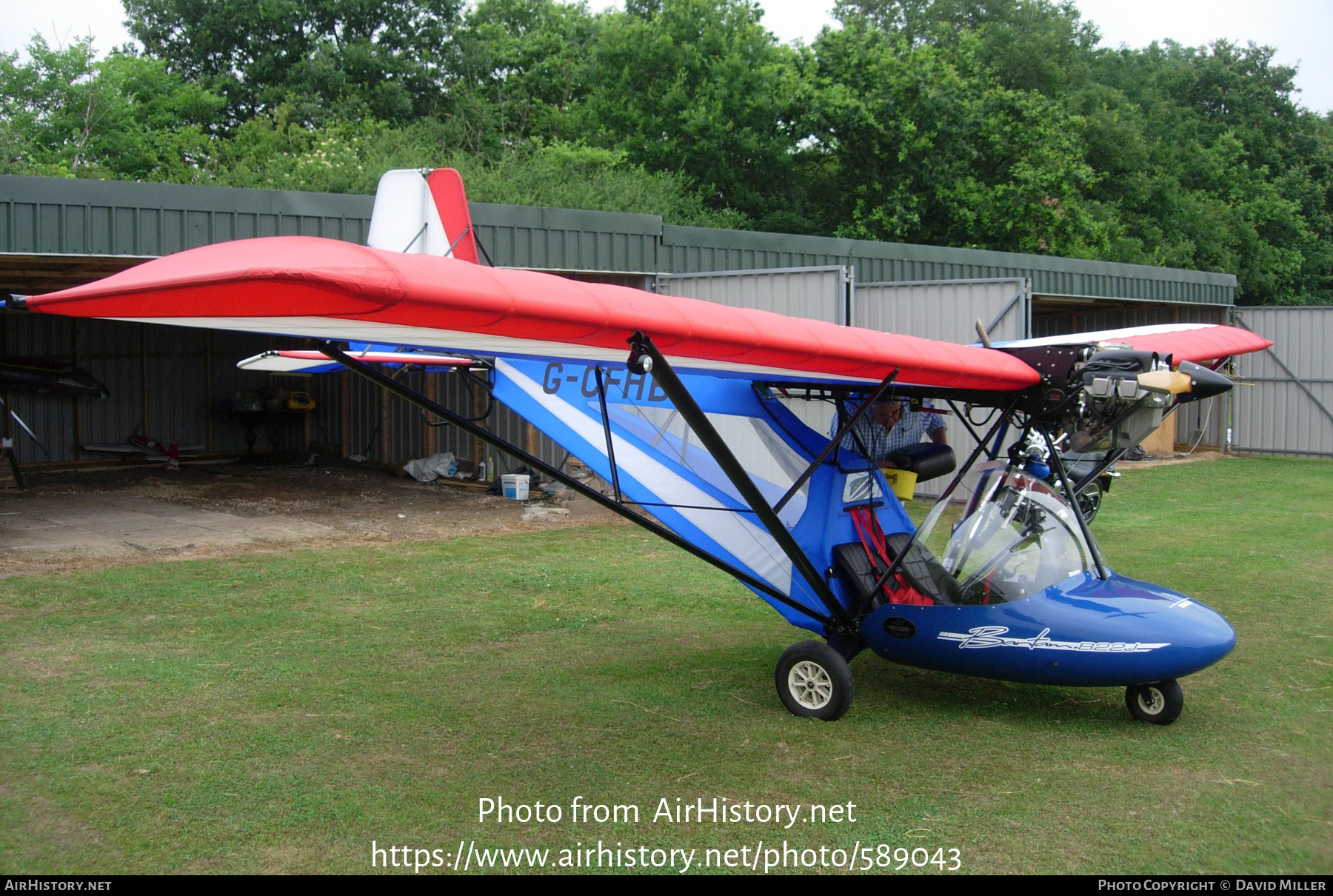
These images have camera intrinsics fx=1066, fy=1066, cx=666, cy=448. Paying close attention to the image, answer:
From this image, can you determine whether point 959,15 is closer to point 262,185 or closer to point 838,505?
point 262,185

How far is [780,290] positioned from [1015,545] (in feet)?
27.0

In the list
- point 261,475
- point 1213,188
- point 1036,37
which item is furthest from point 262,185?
point 1213,188

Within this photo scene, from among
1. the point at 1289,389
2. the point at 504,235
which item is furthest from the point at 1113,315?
the point at 504,235

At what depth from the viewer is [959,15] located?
47125 mm

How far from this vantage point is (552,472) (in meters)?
5.57

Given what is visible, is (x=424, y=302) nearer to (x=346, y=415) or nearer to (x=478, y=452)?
(x=478, y=452)

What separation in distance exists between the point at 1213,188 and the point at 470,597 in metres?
40.1

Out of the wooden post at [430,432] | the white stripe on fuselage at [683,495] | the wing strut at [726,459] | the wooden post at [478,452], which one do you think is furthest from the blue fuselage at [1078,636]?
the wooden post at [430,432]

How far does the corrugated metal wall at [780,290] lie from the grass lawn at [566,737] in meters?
5.00

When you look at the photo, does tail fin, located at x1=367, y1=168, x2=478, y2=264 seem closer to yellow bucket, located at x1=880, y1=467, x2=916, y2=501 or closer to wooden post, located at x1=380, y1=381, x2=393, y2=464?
yellow bucket, located at x1=880, y1=467, x2=916, y2=501

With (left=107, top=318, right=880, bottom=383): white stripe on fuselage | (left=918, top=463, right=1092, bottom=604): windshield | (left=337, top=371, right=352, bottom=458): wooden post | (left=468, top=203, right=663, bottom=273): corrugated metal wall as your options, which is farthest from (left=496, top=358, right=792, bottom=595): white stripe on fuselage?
(left=337, top=371, right=352, bottom=458): wooden post

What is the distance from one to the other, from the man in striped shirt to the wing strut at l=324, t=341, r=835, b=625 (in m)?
0.94

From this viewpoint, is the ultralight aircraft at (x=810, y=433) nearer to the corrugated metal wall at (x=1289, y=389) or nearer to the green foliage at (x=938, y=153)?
the corrugated metal wall at (x=1289, y=389)

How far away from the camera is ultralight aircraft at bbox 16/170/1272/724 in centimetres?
349
